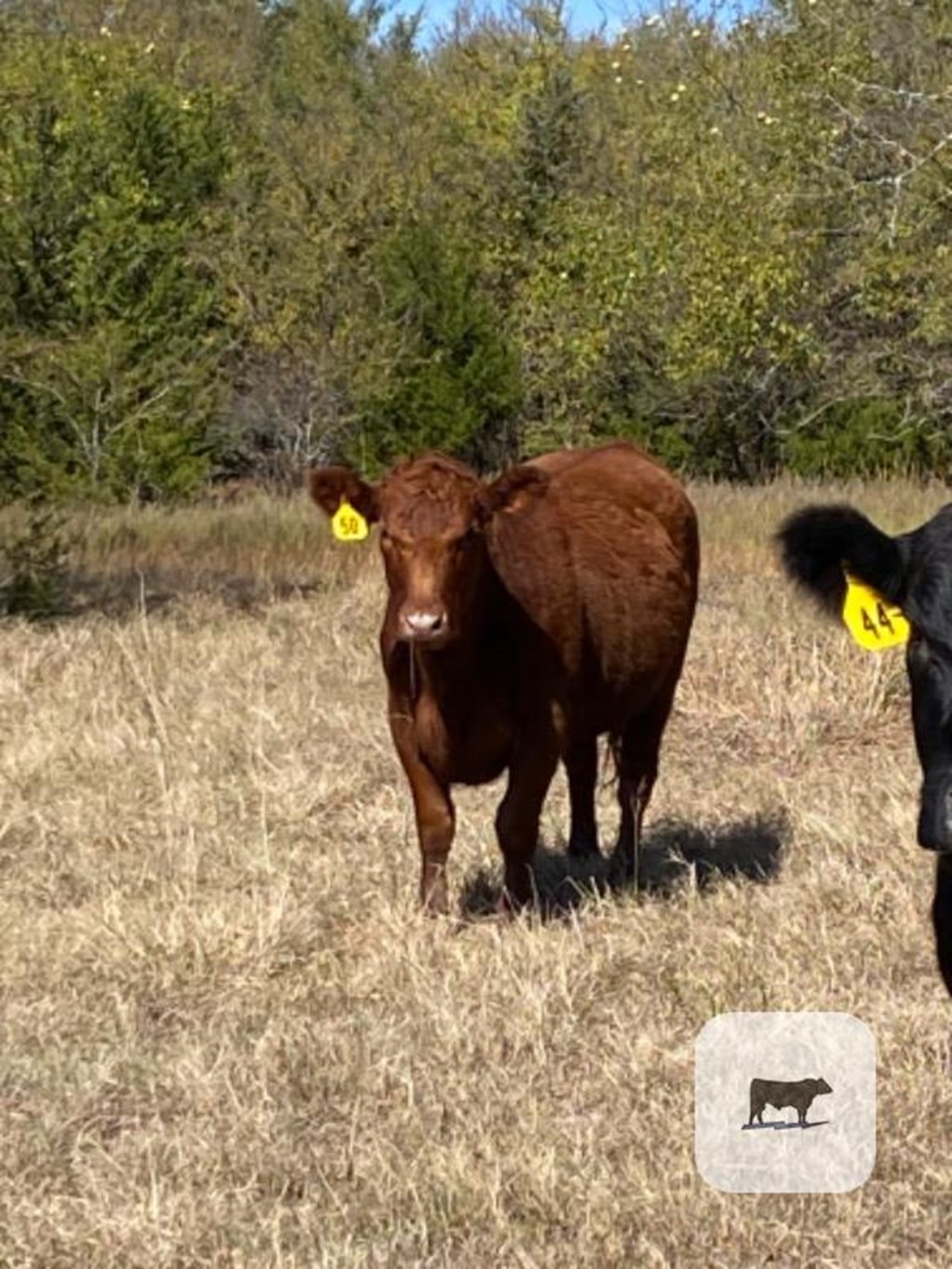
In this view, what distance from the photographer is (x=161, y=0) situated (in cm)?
4197

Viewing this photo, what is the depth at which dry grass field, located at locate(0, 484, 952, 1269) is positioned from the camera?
402 centimetres

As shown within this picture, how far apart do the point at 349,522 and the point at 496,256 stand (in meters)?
21.8

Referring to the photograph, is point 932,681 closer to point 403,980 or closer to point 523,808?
point 403,980

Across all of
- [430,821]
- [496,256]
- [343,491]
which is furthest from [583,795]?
[496,256]

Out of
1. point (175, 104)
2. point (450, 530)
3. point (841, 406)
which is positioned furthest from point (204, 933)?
point (175, 104)

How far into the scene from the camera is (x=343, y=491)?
20.9 ft

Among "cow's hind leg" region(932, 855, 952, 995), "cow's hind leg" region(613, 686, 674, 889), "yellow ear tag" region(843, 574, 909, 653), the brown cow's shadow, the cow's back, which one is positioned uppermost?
"yellow ear tag" region(843, 574, 909, 653)

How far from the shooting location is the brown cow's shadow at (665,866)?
6660 mm

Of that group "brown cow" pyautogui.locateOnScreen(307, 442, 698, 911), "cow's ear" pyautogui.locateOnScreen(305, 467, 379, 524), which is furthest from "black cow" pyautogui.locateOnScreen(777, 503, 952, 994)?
"cow's ear" pyautogui.locateOnScreen(305, 467, 379, 524)

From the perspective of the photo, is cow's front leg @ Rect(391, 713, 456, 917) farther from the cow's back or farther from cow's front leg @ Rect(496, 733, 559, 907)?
the cow's back

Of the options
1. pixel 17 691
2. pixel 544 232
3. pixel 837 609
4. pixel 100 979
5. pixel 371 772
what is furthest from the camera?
pixel 544 232

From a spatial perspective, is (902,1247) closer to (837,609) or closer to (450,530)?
(837,609)

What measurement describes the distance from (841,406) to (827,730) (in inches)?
→ 608

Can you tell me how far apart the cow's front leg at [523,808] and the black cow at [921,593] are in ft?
4.41
